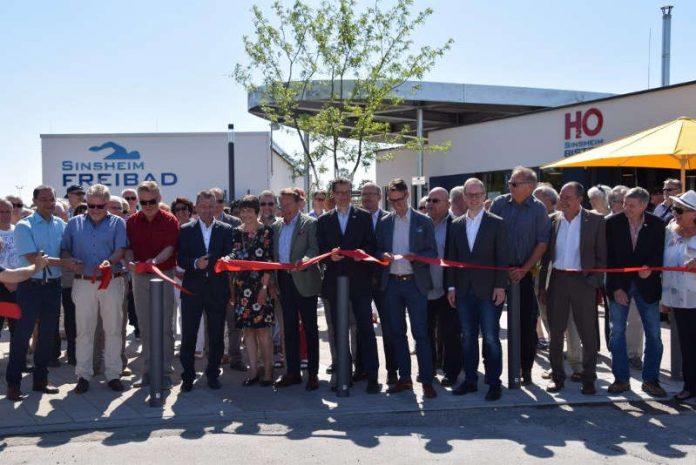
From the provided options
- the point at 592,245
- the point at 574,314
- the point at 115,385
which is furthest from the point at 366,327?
the point at 115,385

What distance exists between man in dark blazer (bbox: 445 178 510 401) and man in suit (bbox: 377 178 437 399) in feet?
0.87

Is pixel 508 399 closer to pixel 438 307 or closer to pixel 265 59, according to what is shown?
pixel 438 307

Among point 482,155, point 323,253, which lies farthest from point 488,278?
point 482,155

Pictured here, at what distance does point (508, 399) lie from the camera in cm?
Answer: 711

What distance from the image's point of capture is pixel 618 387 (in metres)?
7.28

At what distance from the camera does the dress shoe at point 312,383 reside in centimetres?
755

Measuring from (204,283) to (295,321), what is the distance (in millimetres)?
1012

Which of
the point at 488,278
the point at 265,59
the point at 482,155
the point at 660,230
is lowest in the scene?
the point at 488,278

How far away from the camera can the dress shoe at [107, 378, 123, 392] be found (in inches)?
299

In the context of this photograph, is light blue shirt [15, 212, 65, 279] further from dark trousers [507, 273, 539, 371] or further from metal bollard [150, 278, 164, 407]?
dark trousers [507, 273, 539, 371]

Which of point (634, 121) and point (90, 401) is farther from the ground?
point (634, 121)

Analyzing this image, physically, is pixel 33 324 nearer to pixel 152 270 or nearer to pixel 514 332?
pixel 152 270

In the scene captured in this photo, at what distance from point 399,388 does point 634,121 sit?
12.8 metres

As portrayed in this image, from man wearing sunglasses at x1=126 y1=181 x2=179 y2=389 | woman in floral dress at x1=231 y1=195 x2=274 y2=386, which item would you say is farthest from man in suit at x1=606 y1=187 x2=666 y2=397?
man wearing sunglasses at x1=126 y1=181 x2=179 y2=389
